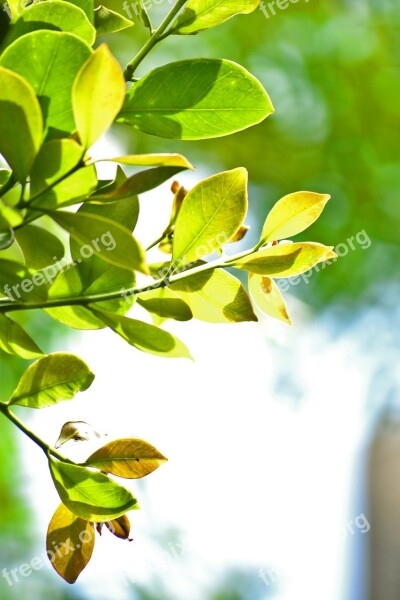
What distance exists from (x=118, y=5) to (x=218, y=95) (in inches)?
82.1

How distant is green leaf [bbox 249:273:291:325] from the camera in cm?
26

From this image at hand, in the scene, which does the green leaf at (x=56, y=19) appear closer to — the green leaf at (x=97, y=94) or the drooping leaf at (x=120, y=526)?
the green leaf at (x=97, y=94)

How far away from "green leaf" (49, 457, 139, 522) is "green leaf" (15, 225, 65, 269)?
7cm

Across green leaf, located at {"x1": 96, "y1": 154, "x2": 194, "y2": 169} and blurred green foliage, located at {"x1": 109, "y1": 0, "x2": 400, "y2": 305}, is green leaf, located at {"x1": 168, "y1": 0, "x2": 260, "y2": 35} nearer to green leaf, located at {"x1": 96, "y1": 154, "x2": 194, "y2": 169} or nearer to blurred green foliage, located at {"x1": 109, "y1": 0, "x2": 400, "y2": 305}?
green leaf, located at {"x1": 96, "y1": 154, "x2": 194, "y2": 169}

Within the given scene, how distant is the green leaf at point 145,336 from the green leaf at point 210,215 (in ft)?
0.08

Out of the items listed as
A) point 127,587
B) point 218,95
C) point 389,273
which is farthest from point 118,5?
point 218,95

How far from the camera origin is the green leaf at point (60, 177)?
18 centimetres

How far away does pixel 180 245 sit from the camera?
23cm

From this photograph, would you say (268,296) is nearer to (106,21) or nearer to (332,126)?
(106,21)

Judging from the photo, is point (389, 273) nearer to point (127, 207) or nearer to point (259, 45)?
point (259, 45)

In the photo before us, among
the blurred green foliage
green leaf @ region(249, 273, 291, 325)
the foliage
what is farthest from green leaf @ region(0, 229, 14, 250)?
the blurred green foliage

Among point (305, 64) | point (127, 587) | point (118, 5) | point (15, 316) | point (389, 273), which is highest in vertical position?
point (118, 5)

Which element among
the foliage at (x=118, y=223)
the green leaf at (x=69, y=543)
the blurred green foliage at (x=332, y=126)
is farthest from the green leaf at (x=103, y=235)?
the blurred green foliage at (x=332, y=126)

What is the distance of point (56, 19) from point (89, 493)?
0.15 meters
